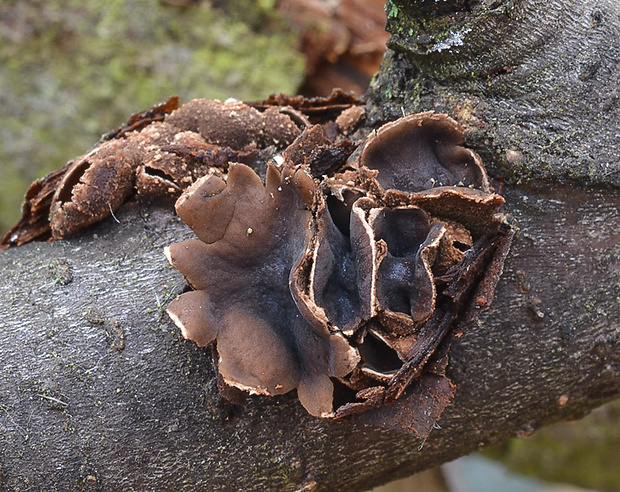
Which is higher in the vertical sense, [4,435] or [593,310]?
[593,310]

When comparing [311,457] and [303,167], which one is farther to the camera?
[311,457]

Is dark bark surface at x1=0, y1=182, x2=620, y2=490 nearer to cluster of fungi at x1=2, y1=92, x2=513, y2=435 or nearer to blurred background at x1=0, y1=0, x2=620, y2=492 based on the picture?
cluster of fungi at x1=2, y1=92, x2=513, y2=435

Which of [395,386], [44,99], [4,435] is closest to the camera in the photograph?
[395,386]

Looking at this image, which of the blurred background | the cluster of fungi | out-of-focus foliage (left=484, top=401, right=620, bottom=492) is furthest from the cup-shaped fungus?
out-of-focus foliage (left=484, top=401, right=620, bottom=492)

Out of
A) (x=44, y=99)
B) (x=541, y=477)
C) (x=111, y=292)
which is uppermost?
(x=111, y=292)

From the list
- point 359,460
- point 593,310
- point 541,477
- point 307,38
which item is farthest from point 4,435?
point 541,477

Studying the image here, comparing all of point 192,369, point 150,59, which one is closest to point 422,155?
point 192,369

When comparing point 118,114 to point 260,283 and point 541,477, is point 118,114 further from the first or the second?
point 541,477

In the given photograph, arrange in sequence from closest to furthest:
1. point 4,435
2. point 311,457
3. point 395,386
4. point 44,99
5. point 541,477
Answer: point 395,386, point 4,435, point 311,457, point 44,99, point 541,477
